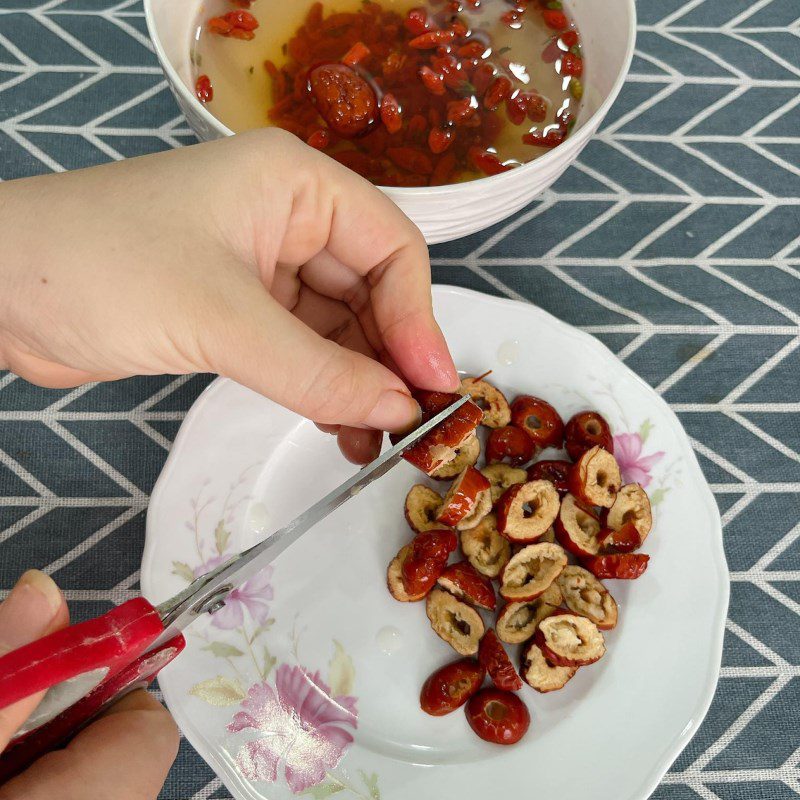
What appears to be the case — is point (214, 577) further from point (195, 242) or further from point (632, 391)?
point (632, 391)

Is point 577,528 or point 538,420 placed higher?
point 538,420

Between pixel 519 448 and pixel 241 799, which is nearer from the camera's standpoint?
pixel 241 799

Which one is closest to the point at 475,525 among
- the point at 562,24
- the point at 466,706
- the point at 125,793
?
the point at 466,706

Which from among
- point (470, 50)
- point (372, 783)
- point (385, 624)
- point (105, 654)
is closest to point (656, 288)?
point (470, 50)

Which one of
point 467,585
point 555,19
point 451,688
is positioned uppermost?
point 555,19

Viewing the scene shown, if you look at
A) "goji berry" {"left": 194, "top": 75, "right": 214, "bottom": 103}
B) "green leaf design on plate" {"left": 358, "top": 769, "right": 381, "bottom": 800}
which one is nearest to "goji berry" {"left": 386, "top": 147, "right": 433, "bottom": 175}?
"goji berry" {"left": 194, "top": 75, "right": 214, "bottom": 103}

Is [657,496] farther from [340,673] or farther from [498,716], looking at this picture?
[340,673]

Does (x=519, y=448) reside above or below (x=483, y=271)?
below
